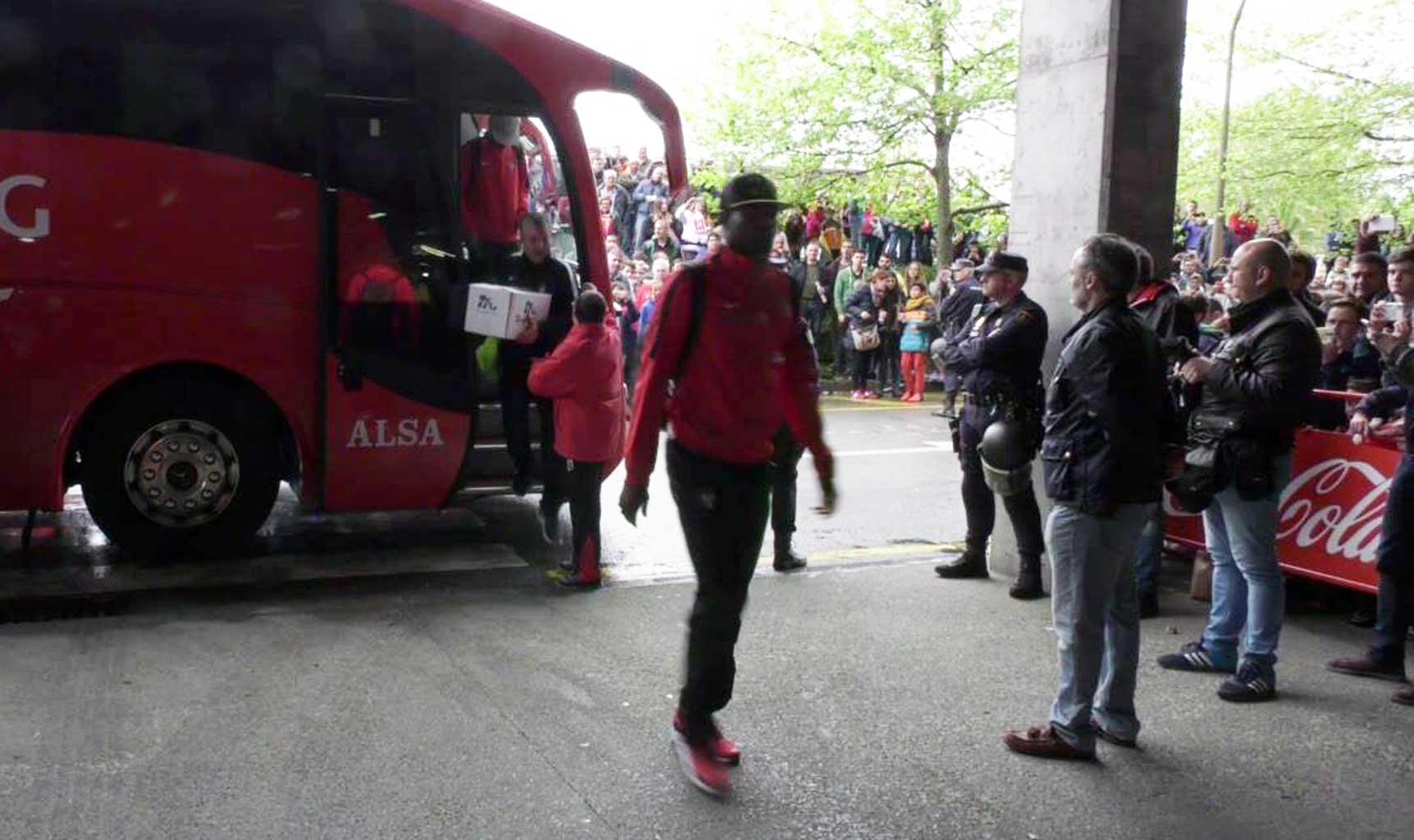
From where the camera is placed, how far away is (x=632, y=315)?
1584 cm

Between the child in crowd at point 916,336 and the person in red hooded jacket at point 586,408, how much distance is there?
1095cm

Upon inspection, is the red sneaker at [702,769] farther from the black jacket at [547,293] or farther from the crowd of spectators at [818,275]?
the crowd of spectators at [818,275]

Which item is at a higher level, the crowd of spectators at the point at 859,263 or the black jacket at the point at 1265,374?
the crowd of spectators at the point at 859,263

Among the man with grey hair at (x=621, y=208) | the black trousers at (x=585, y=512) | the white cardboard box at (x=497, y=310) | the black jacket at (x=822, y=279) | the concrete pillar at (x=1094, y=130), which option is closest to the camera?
the concrete pillar at (x=1094, y=130)

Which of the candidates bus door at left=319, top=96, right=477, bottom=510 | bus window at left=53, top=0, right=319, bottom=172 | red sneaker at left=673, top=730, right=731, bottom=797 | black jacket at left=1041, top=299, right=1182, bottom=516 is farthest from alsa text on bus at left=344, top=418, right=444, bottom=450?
black jacket at left=1041, top=299, right=1182, bottom=516

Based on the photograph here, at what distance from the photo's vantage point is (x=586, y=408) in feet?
22.8

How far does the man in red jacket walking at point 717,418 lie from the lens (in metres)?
4.34

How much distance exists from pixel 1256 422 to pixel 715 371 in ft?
8.14

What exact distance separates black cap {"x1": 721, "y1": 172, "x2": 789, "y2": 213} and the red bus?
353 cm

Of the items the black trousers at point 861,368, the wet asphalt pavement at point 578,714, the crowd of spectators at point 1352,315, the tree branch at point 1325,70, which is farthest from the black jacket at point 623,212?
the wet asphalt pavement at point 578,714

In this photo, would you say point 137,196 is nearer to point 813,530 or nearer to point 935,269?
point 813,530

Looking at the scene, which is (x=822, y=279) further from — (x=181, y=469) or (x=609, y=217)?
(x=181, y=469)

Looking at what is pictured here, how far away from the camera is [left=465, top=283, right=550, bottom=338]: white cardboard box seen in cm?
753

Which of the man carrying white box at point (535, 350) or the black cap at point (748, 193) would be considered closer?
the black cap at point (748, 193)
